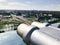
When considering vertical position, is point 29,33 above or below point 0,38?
above

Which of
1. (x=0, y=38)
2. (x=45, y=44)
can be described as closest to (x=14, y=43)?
(x=0, y=38)

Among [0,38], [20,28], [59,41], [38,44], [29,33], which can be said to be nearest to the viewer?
[59,41]

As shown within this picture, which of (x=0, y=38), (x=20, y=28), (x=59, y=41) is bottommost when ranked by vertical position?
(x=0, y=38)

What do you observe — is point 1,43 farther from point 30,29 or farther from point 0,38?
point 30,29

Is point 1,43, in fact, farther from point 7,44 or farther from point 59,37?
point 59,37

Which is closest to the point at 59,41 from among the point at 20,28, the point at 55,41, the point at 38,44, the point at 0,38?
the point at 55,41

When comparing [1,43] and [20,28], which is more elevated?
[20,28]

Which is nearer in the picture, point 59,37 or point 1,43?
point 59,37

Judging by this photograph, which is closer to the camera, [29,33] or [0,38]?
[29,33]

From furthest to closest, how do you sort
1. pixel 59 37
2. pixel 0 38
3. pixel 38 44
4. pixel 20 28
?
pixel 0 38 → pixel 20 28 → pixel 38 44 → pixel 59 37
